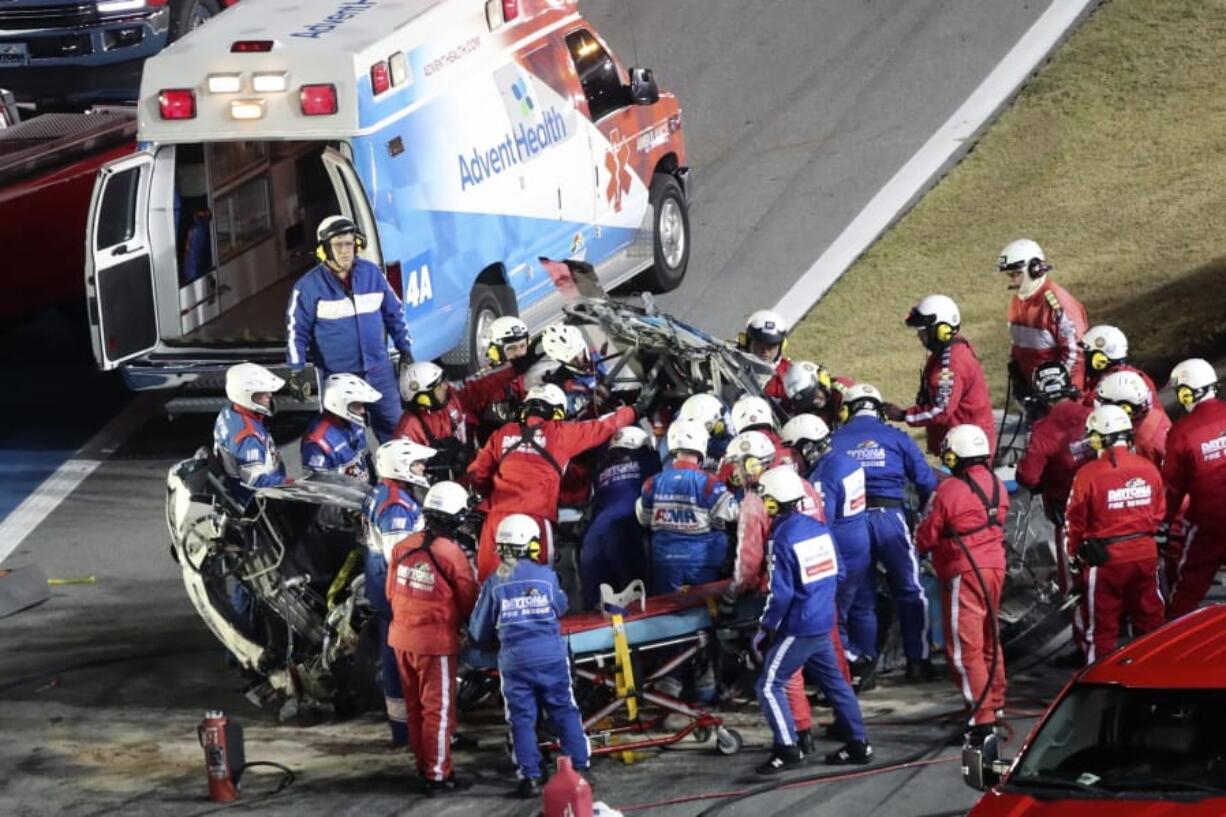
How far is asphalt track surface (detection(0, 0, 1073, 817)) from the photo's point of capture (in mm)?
12227

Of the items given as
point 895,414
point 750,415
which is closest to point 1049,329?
point 895,414

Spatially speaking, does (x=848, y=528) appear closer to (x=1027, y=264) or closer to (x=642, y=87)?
(x=1027, y=264)

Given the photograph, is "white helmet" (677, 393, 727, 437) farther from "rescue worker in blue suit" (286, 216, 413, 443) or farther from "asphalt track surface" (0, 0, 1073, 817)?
"rescue worker in blue suit" (286, 216, 413, 443)

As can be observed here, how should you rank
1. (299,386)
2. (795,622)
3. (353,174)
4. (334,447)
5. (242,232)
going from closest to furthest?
(795,622) → (334,447) → (299,386) → (353,174) → (242,232)

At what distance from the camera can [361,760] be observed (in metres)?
12.7

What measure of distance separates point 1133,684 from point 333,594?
556cm

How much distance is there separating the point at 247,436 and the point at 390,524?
1452mm

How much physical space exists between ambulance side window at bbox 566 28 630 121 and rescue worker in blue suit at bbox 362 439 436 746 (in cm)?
615

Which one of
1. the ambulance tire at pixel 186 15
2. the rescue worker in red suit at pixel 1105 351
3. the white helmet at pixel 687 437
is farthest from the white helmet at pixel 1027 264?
the ambulance tire at pixel 186 15

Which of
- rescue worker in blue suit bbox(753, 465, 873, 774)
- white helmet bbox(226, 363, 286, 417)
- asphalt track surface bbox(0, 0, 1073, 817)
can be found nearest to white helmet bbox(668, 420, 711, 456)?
rescue worker in blue suit bbox(753, 465, 873, 774)

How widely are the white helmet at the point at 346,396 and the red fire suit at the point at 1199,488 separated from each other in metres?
4.59

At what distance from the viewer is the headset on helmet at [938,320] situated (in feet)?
48.6

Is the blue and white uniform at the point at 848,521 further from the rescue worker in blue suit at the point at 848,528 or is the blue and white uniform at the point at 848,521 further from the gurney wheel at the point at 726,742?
the gurney wheel at the point at 726,742

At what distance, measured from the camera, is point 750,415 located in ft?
43.6
